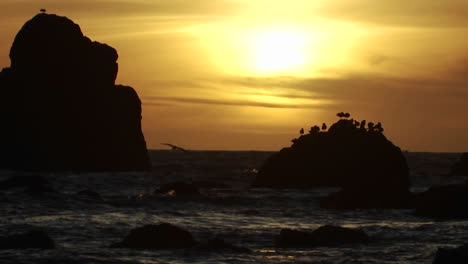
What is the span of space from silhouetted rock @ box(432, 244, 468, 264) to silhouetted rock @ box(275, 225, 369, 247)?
943 cm

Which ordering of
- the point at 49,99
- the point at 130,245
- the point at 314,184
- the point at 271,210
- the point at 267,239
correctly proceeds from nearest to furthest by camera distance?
1. the point at 130,245
2. the point at 267,239
3. the point at 271,210
4. the point at 314,184
5. the point at 49,99

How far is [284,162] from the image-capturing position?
87125 millimetres

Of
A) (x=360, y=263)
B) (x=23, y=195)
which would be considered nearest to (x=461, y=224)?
(x=360, y=263)

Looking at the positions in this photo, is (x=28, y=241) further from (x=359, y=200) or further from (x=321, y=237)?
(x=359, y=200)

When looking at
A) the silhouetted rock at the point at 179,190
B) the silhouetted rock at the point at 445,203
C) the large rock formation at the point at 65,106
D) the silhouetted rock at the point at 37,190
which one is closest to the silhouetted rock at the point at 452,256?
the silhouetted rock at the point at 445,203

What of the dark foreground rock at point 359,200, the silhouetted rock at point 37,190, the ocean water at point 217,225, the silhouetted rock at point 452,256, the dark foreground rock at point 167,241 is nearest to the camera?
the silhouetted rock at point 452,256

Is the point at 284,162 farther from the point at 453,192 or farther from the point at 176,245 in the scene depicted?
the point at 176,245

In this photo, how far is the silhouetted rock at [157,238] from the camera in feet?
121

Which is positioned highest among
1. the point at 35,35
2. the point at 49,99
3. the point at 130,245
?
the point at 35,35

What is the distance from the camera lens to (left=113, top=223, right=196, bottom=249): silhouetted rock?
121 ft

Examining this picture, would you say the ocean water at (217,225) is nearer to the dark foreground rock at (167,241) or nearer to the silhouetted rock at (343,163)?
the dark foreground rock at (167,241)

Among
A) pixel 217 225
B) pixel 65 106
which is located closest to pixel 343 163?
pixel 217 225

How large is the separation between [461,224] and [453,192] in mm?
7617

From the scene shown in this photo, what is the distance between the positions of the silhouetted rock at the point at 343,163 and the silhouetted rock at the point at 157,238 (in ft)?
98.2
